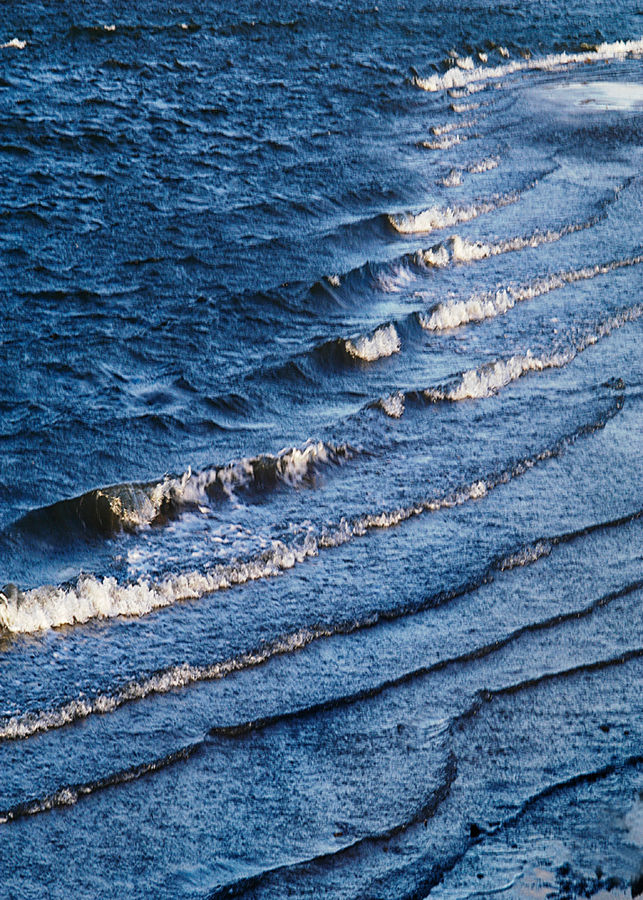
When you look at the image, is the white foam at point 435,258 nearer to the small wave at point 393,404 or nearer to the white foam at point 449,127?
the small wave at point 393,404

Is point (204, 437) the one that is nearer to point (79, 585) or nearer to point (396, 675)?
point (79, 585)

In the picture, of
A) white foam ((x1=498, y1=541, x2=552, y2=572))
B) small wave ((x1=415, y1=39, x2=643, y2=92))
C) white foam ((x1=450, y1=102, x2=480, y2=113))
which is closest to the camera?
white foam ((x1=498, y1=541, x2=552, y2=572))

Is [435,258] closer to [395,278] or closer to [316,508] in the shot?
[395,278]

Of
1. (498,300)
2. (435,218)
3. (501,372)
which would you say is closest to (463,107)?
(435,218)

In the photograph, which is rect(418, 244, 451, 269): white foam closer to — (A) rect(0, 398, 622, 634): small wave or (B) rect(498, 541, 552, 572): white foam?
(A) rect(0, 398, 622, 634): small wave

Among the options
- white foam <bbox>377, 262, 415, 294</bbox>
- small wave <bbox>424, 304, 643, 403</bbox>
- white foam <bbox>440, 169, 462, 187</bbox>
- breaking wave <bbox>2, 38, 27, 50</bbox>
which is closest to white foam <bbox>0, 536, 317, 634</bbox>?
small wave <bbox>424, 304, 643, 403</bbox>
